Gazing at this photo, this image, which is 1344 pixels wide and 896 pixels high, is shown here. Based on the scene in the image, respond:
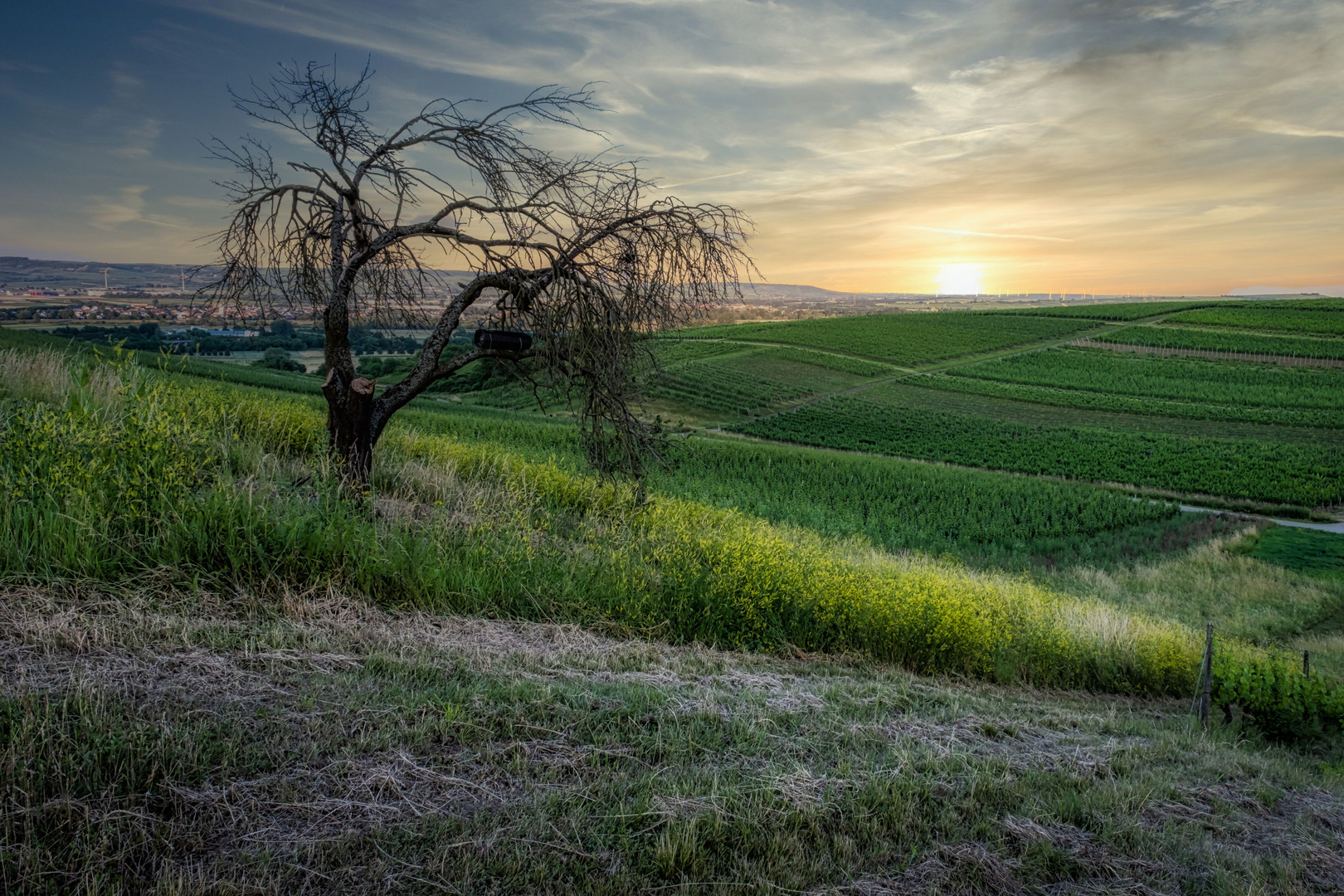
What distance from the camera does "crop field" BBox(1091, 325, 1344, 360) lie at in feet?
275

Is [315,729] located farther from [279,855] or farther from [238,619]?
[238,619]

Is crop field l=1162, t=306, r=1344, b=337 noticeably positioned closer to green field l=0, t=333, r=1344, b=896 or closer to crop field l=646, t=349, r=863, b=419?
crop field l=646, t=349, r=863, b=419

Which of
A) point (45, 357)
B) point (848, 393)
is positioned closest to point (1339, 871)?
point (45, 357)

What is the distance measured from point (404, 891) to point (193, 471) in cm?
555

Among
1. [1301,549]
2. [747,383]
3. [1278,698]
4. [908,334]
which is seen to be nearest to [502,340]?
[1278,698]

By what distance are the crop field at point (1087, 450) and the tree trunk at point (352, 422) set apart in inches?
1671

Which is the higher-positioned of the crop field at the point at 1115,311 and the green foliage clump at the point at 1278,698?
the crop field at the point at 1115,311

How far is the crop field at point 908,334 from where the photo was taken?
300ft

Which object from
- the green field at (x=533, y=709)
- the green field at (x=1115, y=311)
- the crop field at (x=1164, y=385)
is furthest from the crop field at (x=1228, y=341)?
the green field at (x=533, y=709)

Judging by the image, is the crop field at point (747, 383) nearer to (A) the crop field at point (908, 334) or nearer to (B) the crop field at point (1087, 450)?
(B) the crop field at point (1087, 450)

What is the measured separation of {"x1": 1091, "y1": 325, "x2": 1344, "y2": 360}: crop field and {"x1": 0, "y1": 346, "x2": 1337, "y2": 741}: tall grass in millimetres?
97764

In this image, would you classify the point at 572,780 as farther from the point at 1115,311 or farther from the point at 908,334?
the point at 1115,311

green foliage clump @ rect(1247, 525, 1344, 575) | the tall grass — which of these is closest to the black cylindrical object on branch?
the tall grass

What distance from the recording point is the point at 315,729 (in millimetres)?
3658
